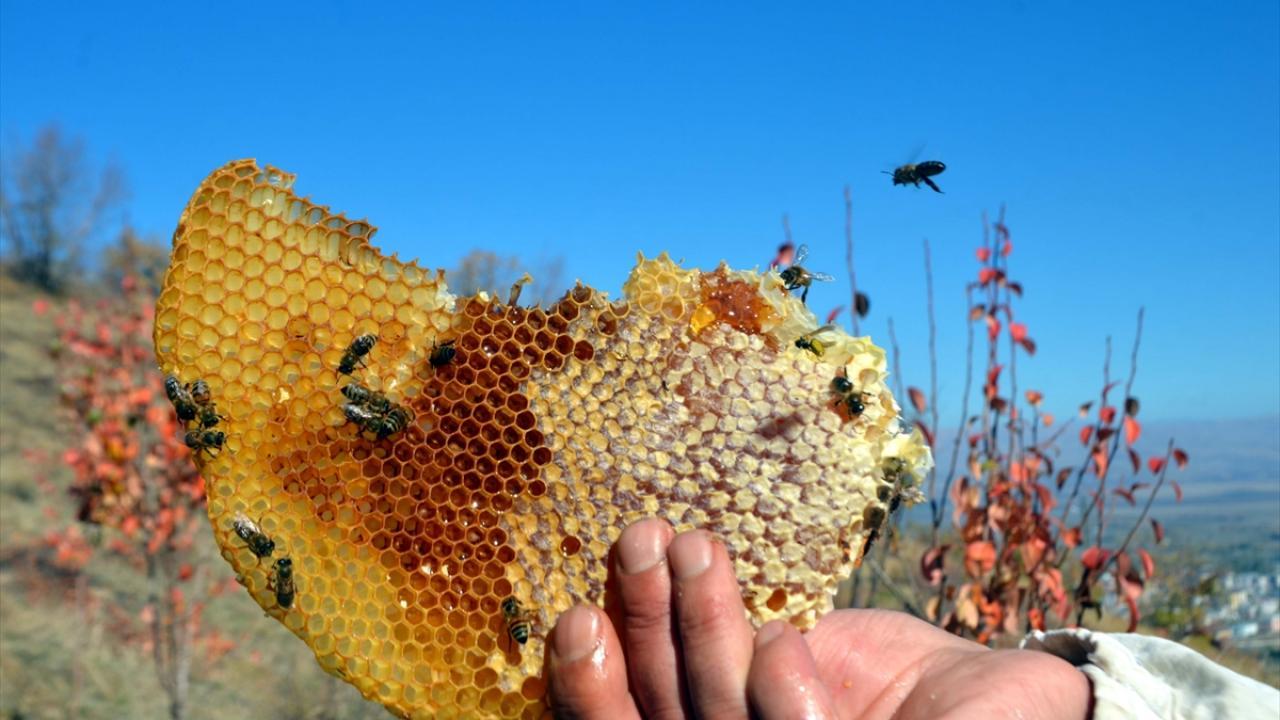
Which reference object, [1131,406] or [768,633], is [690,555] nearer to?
[768,633]

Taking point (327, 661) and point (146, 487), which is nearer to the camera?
point (327, 661)

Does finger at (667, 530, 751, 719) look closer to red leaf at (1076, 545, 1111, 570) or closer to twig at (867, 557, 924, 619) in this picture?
twig at (867, 557, 924, 619)

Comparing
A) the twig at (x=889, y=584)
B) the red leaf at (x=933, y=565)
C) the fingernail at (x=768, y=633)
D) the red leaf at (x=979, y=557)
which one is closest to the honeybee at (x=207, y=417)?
the fingernail at (x=768, y=633)

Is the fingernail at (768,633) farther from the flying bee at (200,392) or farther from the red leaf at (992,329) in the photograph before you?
the red leaf at (992,329)

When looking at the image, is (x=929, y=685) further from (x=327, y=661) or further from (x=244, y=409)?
(x=244, y=409)

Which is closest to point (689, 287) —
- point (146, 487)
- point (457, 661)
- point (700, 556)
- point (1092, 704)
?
point (700, 556)
